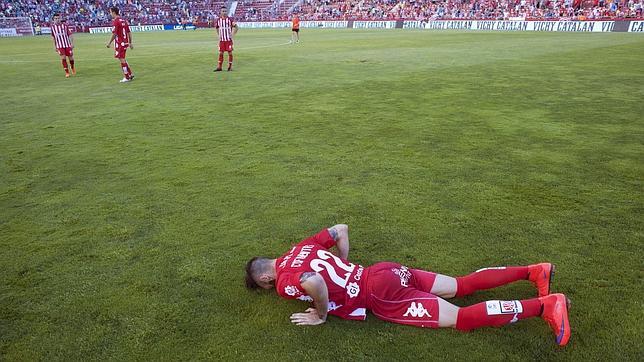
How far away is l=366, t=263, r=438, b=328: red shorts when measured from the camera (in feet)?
10.2

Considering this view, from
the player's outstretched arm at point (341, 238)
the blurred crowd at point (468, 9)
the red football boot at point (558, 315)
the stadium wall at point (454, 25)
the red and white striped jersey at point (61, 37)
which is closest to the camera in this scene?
the red football boot at point (558, 315)

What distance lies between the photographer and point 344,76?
13.7 m

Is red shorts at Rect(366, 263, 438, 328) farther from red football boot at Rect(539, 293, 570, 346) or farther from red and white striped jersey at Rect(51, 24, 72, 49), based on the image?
red and white striped jersey at Rect(51, 24, 72, 49)

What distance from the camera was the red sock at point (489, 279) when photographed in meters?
3.36

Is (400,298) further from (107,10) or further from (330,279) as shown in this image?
(107,10)

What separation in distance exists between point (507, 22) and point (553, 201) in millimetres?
35870

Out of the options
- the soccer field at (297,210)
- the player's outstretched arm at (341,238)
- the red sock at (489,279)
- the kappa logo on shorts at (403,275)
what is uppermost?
the player's outstretched arm at (341,238)

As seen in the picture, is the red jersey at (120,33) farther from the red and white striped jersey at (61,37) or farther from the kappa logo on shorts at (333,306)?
the kappa logo on shorts at (333,306)

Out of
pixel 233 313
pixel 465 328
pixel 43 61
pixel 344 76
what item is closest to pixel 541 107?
→ pixel 344 76

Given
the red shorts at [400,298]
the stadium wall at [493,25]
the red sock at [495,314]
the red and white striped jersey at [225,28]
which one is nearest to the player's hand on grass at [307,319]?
the red shorts at [400,298]

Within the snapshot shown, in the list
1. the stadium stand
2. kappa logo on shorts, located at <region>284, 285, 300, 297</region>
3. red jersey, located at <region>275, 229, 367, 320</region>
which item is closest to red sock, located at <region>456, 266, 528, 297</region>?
red jersey, located at <region>275, 229, 367, 320</region>

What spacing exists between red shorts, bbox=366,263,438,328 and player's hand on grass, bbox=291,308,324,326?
1.23 feet

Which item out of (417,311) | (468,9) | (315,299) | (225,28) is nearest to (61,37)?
(225,28)

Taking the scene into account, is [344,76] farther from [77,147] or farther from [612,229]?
[612,229]
